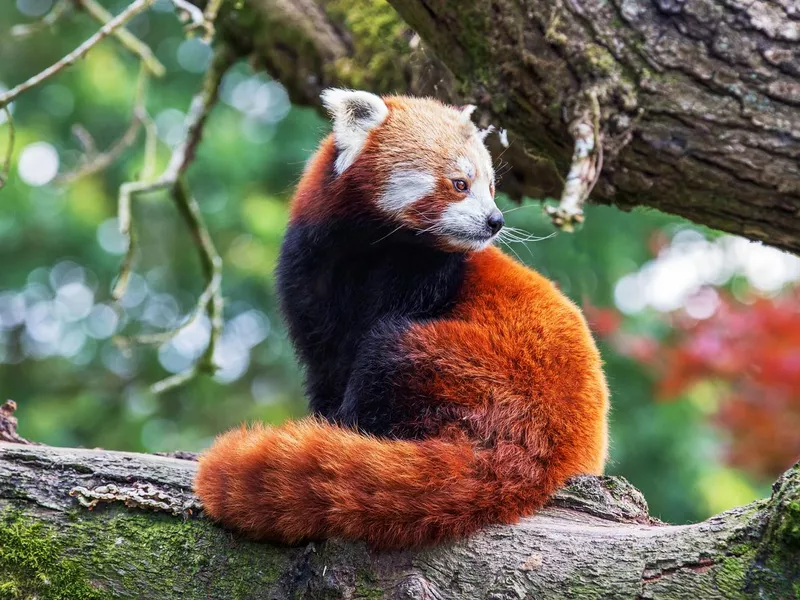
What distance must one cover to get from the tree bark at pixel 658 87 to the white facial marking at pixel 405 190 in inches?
13.1

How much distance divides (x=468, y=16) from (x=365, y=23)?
3.75 feet

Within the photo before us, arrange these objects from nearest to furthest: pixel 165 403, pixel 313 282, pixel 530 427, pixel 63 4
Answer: pixel 530 427 → pixel 313 282 → pixel 63 4 → pixel 165 403

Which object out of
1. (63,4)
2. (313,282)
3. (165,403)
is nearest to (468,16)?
(313,282)

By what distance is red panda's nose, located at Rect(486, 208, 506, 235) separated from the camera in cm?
267

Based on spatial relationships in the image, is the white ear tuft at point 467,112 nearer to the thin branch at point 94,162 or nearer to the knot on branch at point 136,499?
the knot on branch at point 136,499

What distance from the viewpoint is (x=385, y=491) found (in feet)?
6.48

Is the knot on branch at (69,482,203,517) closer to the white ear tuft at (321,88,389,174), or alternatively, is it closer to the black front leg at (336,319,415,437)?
the black front leg at (336,319,415,437)

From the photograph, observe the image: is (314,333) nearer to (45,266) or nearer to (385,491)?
(385,491)

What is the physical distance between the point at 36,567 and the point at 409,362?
1.10 metres

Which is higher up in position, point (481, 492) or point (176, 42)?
point (481, 492)

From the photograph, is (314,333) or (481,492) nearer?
(481,492)

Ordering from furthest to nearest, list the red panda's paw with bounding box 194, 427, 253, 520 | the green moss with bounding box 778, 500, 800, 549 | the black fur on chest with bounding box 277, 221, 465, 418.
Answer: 1. the black fur on chest with bounding box 277, 221, 465, 418
2. the red panda's paw with bounding box 194, 427, 253, 520
3. the green moss with bounding box 778, 500, 800, 549

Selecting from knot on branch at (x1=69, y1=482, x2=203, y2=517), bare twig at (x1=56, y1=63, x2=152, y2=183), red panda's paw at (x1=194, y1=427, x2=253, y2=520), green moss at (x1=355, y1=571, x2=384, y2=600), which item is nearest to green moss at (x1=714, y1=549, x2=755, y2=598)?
green moss at (x1=355, y1=571, x2=384, y2=600)

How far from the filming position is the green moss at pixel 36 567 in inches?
79.4
